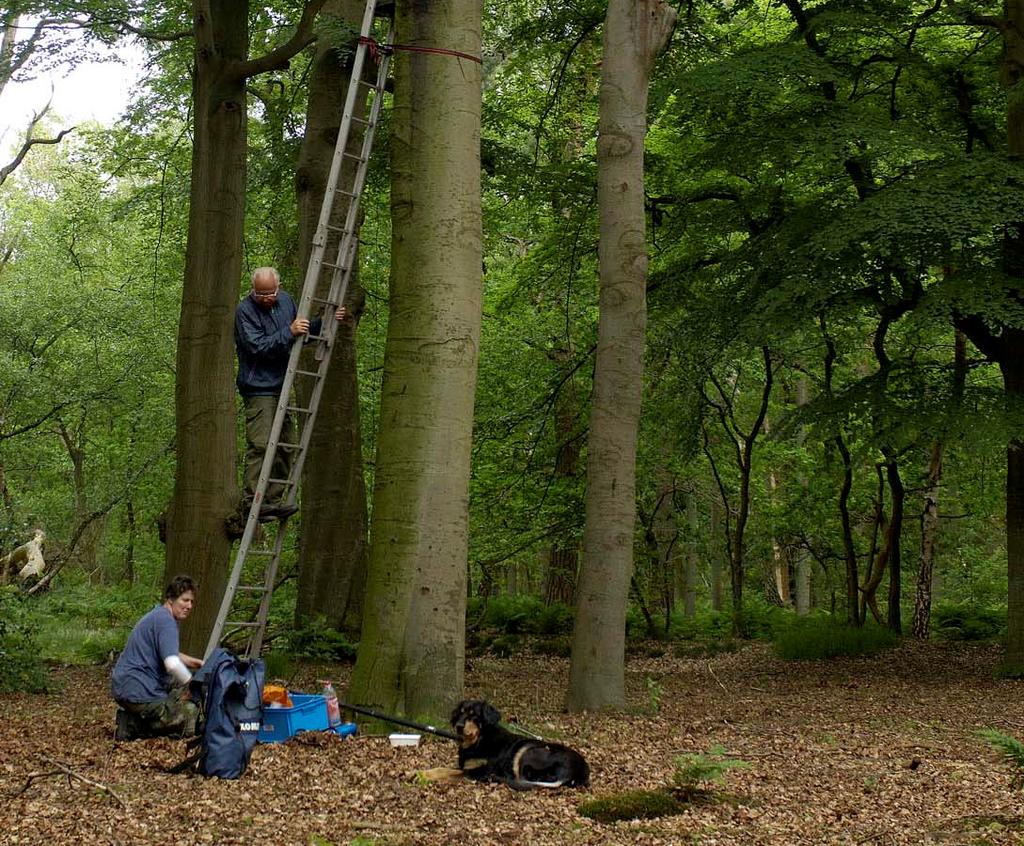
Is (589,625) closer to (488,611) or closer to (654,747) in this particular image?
(654,747)

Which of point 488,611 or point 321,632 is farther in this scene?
point 488,611

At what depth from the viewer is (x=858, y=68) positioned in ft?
45.0

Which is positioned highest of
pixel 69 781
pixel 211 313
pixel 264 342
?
pixel 211 313

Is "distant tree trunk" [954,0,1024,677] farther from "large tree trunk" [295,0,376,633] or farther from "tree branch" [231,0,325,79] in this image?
"tree branch" [231,0,325,79]

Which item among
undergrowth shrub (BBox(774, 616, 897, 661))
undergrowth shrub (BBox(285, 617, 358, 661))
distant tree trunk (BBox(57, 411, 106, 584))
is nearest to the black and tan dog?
undergrowth shrub (BBox(285, 617, 358, 661))

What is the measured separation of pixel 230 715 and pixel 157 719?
1.55 metres

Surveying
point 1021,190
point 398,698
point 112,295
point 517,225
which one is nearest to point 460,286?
point 398,698

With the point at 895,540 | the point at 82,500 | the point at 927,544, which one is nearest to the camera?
the point at 927,544

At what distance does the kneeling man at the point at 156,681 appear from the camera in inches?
293

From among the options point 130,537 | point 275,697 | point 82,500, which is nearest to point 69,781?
point 275,697

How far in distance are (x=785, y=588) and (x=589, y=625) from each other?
2441 cm

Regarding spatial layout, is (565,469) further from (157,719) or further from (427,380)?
(157,719)

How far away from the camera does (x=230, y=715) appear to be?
246 inches

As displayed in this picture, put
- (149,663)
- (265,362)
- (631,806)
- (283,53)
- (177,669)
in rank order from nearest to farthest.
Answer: (631,806)
(177,669)
(149,663)
(265,362)
(283,53)
